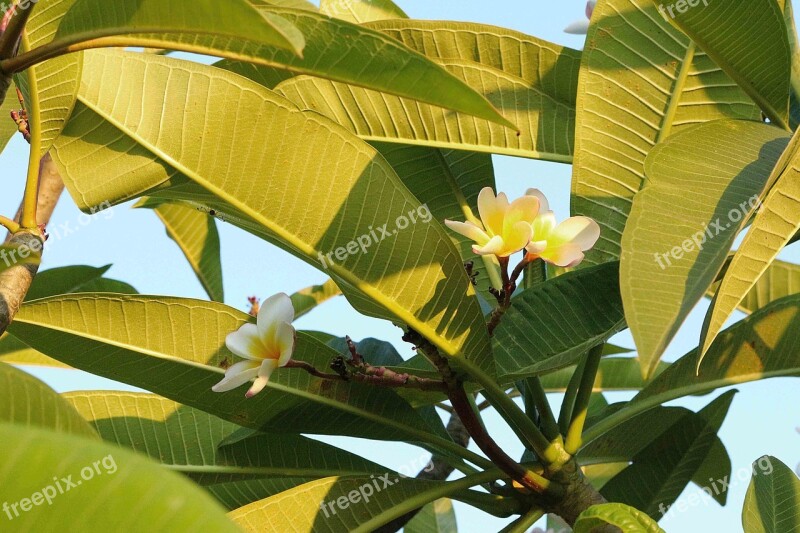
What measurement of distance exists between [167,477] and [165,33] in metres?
0.49

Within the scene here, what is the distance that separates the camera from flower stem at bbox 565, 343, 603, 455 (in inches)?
48.0

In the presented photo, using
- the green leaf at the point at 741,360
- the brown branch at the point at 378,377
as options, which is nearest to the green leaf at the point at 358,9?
the brown branch at the point at 378,377

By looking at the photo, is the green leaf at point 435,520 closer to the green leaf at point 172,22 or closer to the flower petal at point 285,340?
the flower petal at point 285,340

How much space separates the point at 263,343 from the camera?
108cm

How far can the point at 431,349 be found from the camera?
1085 mm

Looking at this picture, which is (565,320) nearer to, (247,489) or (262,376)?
(262,376)

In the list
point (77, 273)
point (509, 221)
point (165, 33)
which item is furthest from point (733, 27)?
point (77, 273)

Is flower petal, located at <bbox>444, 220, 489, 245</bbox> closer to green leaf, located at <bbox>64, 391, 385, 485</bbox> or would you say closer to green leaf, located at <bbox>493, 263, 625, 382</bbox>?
green leaf, located at <bbox>493, 263, 625, 382</bbox>

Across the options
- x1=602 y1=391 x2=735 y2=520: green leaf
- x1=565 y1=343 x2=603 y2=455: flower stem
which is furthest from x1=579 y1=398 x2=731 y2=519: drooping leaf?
x1=565 y1=343 x2=603 y2=455: flower stem

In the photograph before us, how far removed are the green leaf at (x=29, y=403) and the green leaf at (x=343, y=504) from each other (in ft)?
1.57

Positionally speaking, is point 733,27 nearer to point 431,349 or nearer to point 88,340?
point 431,349

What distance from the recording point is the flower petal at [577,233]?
1.07 metres

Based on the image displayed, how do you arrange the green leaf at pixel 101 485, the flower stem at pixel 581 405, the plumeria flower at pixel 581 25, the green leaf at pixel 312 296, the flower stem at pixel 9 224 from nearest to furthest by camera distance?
the green leaf at pixel 101 485
the flower stem at pixel 9 224
the flower stem at pixel 581 405
the plumeria flower at pixel 581 25
the green leaf at pixel 312 296

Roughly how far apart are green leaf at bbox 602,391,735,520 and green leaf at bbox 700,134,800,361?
728 millimetres
